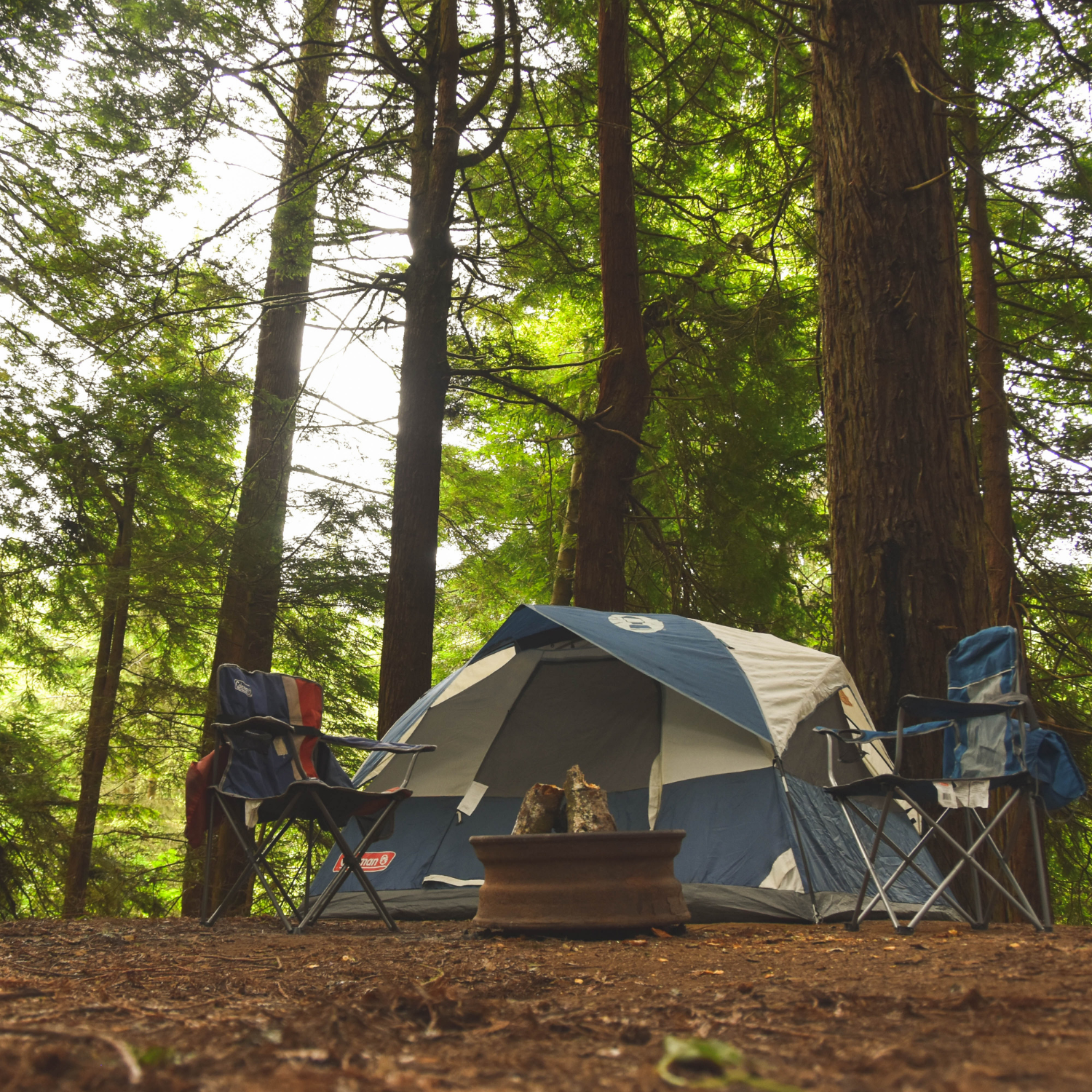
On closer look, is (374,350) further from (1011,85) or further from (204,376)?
(1011,85)

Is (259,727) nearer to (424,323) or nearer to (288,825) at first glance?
(288,825)

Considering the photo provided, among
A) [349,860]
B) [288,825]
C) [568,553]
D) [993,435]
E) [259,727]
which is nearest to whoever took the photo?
[349,860]

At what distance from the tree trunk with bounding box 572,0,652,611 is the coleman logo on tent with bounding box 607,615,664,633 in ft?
7.48

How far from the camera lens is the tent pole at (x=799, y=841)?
12.3ft

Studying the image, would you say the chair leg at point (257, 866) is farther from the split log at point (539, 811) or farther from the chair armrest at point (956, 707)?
the chair armrest at point (956, 707)

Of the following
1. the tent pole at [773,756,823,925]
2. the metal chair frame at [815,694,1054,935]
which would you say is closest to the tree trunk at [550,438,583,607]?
the tent pole at [773,756,823,925]

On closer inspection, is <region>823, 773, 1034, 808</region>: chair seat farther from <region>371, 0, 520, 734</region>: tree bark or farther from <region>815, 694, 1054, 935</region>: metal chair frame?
<region>371, 0, 520, 734</region>: tree bark

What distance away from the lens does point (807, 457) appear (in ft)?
26.5

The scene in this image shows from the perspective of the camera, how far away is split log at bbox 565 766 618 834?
354 cm

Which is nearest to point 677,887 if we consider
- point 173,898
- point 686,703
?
point 686,703

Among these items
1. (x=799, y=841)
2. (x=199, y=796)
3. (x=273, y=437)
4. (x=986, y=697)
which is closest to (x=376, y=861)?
(x=199, y=796)

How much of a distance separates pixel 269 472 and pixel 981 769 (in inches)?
241

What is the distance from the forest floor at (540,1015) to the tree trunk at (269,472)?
440 cm

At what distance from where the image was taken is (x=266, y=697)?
4199 mm
